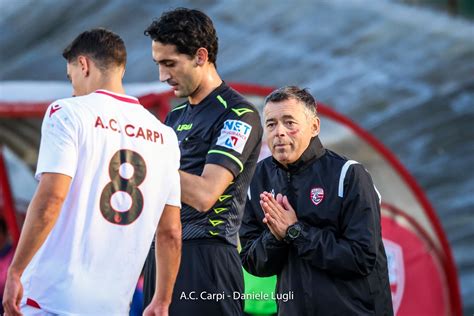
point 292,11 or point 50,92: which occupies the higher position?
point 292,11

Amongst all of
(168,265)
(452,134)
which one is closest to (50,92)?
(168,265)

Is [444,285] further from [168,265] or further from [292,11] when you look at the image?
[292,11]

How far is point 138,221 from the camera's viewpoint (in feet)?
11.8

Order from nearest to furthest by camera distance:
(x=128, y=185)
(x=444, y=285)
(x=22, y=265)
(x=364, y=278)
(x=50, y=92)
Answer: (x=22, y=265)
(x=128, y=185)
(x=364, y=278)
(x=444, y=285)
(x=50, y=92)

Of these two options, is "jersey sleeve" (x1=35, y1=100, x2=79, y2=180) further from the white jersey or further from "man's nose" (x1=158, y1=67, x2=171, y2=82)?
"man's nose" (x1=158, y1=67, x2=171, y2=82)

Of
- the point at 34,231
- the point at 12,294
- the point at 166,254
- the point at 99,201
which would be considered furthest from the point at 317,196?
the point at 12,294

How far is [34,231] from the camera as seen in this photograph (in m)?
3.34

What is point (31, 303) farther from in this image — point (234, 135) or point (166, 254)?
point (234, 135)

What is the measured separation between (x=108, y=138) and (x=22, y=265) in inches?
21.0

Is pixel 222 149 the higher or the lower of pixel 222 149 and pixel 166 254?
the higher

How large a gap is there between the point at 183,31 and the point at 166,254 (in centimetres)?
96

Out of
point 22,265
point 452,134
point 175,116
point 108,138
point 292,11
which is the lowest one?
point 22,265

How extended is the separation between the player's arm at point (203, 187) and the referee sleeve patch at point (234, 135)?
0.11 m

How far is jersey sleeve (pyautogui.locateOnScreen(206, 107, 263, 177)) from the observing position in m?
3.99
